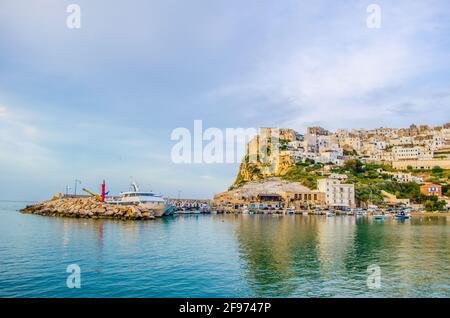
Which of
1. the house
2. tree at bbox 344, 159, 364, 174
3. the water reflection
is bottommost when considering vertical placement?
the water reflection

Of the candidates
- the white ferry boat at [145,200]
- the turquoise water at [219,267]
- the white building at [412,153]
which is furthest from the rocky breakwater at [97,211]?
the white building at [412,153]

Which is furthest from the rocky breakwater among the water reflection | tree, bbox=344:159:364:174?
tree, bbox=344:159:364:174

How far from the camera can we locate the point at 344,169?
350ft

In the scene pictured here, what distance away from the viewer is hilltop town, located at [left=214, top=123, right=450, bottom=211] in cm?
8831

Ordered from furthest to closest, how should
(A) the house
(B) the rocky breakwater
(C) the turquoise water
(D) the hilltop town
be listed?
(D) the hilltop town
(A) the house
(B) the rocky breakwater
(C) the turquoise water

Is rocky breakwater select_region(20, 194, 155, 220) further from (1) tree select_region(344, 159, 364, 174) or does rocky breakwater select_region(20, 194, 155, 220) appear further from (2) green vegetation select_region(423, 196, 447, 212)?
(1) tree select_region(344, 159, 364, 174)

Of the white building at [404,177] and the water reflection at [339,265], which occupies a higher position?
the white building at [404,177]

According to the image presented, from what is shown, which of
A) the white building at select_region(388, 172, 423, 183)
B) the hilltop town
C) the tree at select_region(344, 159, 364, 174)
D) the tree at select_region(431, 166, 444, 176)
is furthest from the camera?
the tree at select_region(344, 159, 364, 174)

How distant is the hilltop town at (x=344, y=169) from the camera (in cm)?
8831

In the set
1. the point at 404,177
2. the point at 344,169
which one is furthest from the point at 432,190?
the point at 344,169

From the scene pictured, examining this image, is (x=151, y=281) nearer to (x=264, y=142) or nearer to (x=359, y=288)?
(x=359, y=288)

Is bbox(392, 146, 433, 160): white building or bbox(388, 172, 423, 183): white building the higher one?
bbox(392, 146, 433, 160): white building

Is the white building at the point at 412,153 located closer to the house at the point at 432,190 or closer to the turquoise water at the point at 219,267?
the house at the point at 432,190
